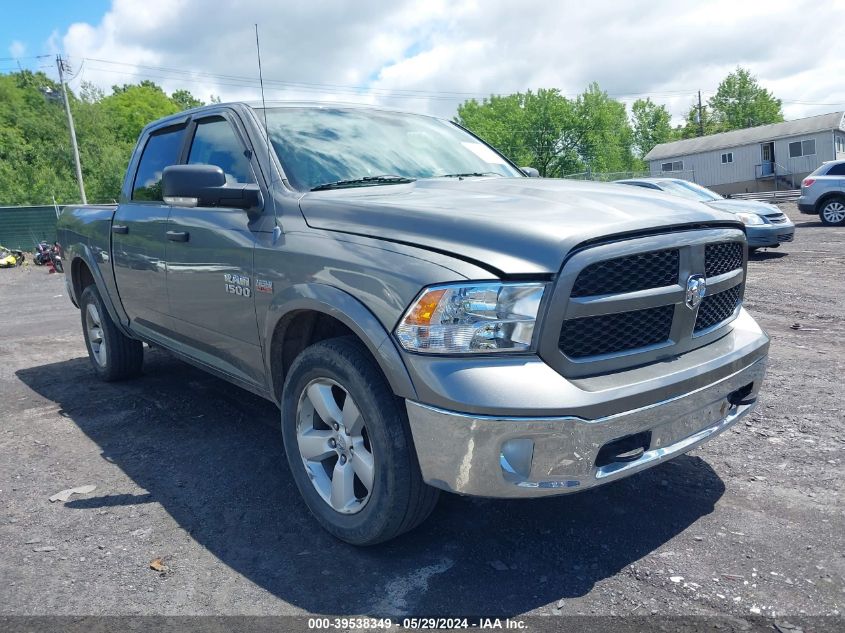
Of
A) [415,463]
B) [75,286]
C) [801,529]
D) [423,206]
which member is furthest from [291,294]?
[75,286]

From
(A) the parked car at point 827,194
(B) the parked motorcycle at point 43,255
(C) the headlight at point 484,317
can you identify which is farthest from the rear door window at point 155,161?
(B) the parked motorcycle at point 43,255

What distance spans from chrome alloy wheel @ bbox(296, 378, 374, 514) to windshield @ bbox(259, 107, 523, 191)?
3.40 ft

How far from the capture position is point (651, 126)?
84.1 meters

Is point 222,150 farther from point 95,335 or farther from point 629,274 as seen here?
point 95,335

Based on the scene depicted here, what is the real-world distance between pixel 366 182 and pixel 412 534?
1.68m

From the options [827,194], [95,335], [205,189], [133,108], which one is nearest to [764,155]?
[827,194]

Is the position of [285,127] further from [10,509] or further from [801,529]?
[801,529]

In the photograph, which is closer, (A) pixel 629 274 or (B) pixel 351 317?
(A) pixel 629 274

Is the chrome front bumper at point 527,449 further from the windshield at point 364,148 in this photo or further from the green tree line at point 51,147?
the green tree line at point 51,147

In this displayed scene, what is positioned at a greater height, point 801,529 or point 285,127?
point 285,127

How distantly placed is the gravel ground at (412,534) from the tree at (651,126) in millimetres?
86368

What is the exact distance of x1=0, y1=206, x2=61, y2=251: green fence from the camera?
23516 mm

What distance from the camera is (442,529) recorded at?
3.03 metres

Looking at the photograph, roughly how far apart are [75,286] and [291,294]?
3.91m
